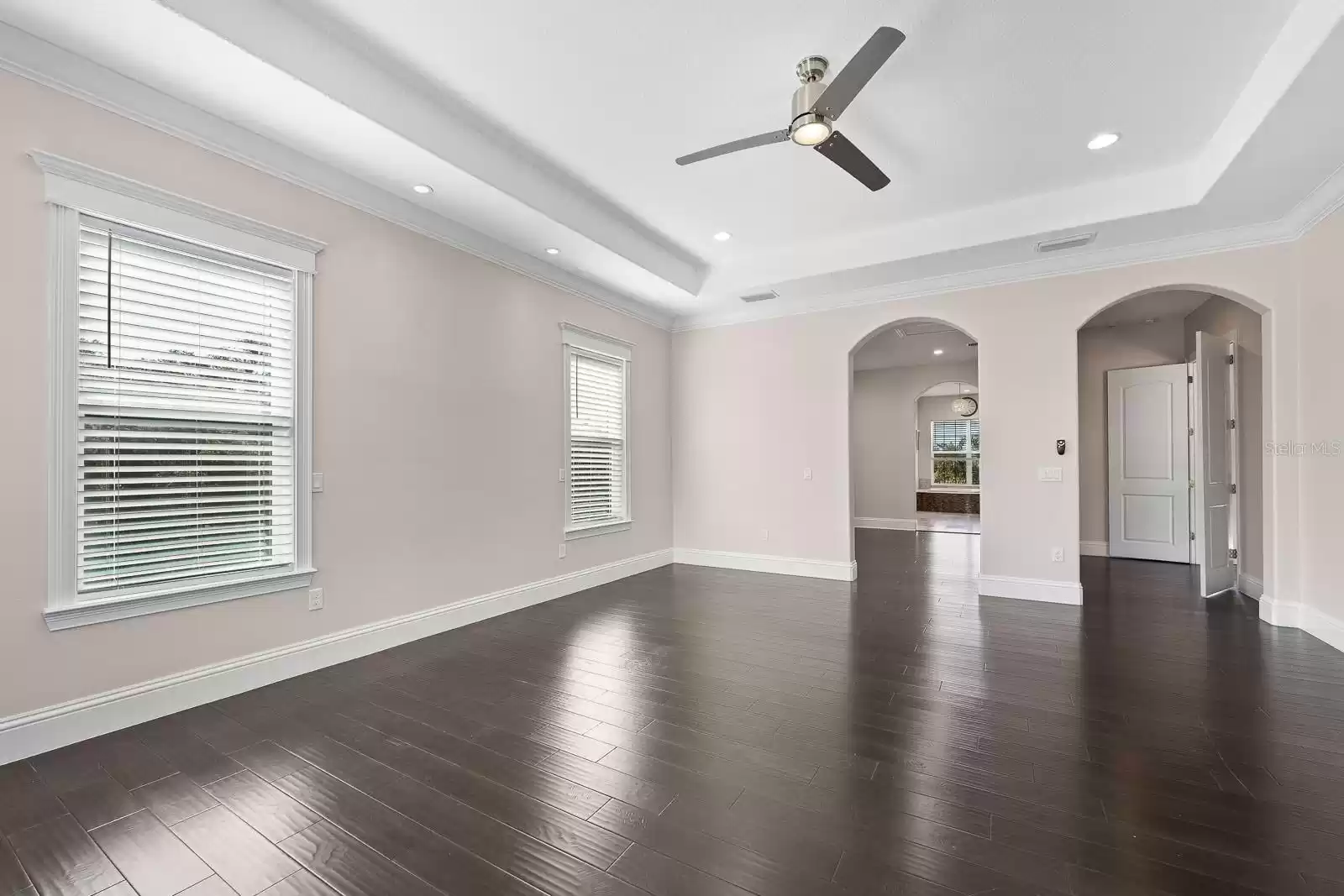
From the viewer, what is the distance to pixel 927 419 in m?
13.9

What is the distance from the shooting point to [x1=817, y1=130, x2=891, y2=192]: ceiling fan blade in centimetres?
283

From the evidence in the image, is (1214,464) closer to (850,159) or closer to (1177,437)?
(1177,437)

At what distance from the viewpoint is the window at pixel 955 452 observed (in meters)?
13.4

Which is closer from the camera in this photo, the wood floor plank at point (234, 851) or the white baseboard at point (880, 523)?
the wood floor plank at point (234, 851)

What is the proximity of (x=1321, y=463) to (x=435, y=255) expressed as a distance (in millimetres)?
6125

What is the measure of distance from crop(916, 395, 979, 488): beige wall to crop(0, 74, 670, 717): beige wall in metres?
10.2

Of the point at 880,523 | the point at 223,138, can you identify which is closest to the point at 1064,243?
the point at 223,138

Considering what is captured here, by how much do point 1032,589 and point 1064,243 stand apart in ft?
9.13

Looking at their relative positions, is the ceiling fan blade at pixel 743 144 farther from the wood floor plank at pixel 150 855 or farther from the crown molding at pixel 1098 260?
the wood floor plank at pixel 150 855

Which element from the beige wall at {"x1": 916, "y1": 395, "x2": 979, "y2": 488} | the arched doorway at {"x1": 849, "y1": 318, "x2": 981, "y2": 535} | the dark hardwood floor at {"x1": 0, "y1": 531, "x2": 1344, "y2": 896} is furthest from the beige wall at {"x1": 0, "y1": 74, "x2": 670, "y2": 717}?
the beige wall at {"x1": 916, "y1": 395, "x2": 979, "y2": 488}

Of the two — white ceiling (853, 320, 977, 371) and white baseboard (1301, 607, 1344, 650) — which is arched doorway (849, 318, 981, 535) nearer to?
white ceiling (853, 320, 977, 371)

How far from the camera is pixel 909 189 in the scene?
418 cm

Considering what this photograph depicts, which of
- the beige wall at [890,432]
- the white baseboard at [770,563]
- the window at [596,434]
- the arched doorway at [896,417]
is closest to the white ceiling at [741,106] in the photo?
the window at [596,434]

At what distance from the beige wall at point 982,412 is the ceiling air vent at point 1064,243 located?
1.15ft
